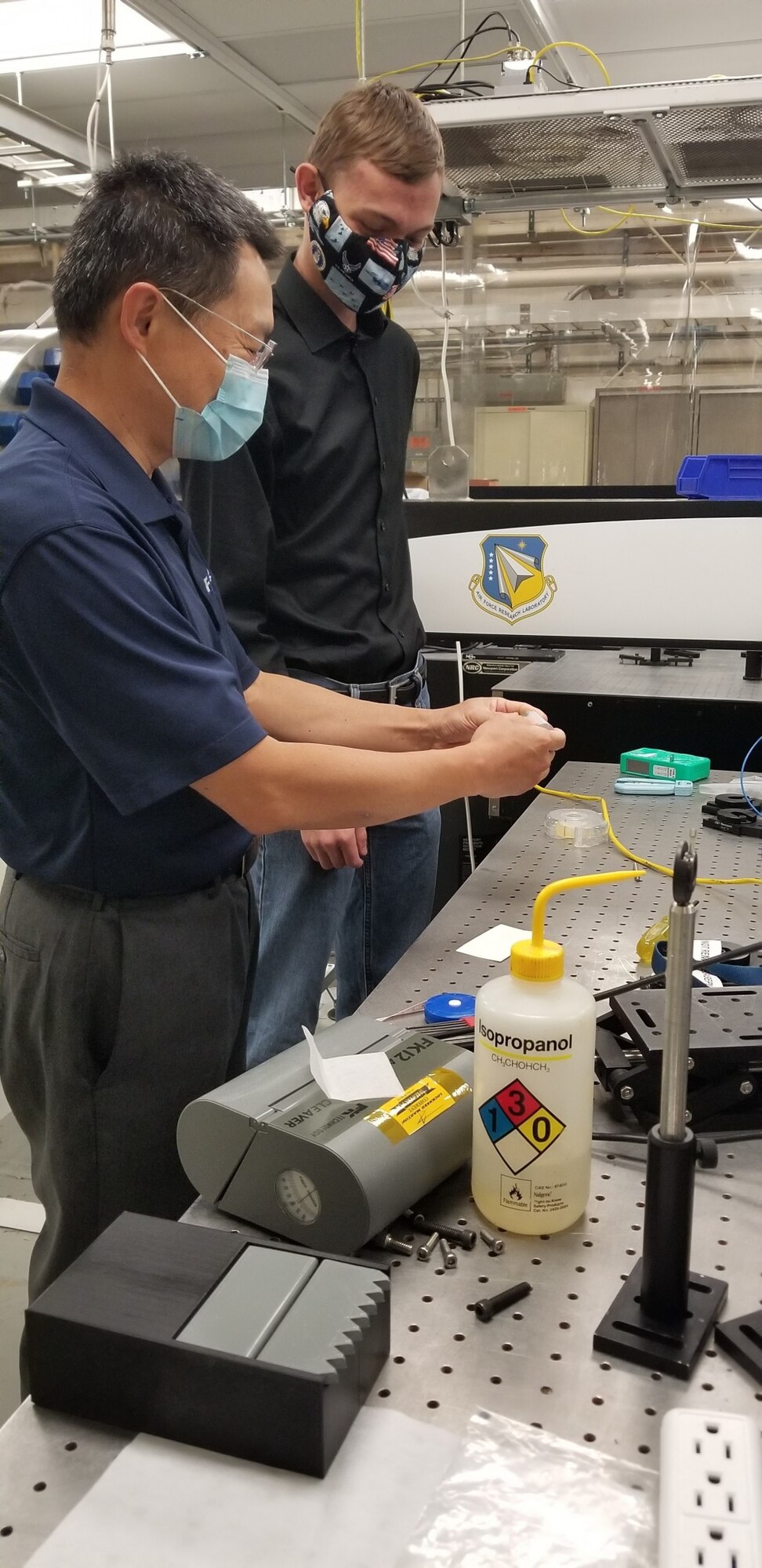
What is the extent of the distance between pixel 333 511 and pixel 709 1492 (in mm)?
1281

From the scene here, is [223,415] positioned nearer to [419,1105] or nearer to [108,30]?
[419,1105]

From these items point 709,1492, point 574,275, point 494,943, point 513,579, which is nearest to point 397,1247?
point 709,1492

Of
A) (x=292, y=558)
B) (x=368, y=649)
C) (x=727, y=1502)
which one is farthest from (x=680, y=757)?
(x=727, y=1502)

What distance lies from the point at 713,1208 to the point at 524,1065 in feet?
0.66

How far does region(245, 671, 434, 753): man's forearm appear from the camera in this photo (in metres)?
1.35

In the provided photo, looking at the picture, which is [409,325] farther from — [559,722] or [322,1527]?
[322,1527]

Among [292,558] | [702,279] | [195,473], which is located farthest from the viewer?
[702,279]

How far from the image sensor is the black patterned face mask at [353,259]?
148cm

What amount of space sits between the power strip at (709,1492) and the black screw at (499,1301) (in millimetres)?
127

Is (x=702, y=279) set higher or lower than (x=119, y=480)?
higher

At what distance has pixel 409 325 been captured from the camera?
5207mm

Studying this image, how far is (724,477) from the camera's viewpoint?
2334mm

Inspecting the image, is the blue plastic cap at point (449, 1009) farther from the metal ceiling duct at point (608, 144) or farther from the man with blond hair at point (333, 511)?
the metal ceiling duct at point (608, 144)

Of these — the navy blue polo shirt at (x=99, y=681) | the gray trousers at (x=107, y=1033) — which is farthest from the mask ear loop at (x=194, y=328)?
the gray trousers at (x=107, y=1033)
